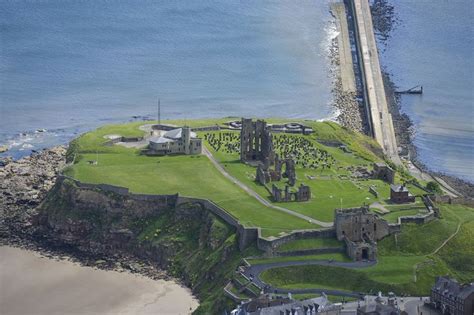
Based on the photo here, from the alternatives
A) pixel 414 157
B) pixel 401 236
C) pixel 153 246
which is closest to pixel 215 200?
pixel 153 246

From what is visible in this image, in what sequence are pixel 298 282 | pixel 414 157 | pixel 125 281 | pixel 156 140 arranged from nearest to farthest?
pixel 298 282, pixel 125 281, pixel 156 140, pixel 414 157

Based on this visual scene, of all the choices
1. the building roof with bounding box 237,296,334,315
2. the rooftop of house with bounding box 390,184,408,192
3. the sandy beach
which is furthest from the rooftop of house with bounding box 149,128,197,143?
the building roof with bounding box 237,296,334,315

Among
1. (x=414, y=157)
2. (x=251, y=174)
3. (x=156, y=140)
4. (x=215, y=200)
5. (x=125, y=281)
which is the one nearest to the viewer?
(x=125, y=281)

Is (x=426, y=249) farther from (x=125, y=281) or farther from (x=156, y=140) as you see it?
(x=156, y=140)

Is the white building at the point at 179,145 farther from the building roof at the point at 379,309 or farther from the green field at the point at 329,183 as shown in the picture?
the building roof at the point at 379,309

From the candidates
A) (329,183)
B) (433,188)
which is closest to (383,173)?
(433,188)

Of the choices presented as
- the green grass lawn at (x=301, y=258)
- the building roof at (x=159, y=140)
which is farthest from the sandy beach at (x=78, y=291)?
the building roof at (x=159, y=140)
